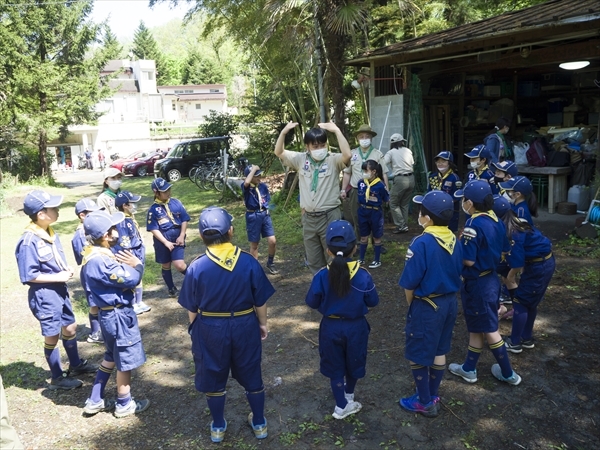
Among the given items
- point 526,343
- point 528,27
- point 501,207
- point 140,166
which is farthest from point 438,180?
point 140,166

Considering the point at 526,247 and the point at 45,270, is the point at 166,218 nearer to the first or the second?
the point at 45,270

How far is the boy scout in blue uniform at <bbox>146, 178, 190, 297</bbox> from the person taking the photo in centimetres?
598

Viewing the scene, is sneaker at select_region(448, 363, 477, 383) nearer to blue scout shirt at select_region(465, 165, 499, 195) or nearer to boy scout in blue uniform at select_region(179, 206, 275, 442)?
boy scout in blue uniform at select_region(179, 206, 275, 442)

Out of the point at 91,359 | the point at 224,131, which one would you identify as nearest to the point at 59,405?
the point at 91,359

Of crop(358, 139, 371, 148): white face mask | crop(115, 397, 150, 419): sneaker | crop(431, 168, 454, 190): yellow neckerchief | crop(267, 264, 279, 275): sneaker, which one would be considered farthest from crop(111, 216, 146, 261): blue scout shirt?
crop(431, 168, 454, 190): yellow neckerchief

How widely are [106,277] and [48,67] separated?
67.6ft

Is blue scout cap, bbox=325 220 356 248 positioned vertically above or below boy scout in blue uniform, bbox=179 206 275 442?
above

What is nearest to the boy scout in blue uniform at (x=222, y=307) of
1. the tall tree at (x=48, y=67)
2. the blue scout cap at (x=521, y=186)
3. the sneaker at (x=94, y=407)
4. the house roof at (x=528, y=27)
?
the sneaker at (x=94, y=407)

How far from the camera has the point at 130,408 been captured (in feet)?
12.6

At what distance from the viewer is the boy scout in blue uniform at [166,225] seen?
5984mm

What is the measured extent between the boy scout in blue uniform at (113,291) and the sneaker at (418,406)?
6.78 feet

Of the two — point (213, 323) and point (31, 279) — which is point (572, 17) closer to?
point (213, 323)

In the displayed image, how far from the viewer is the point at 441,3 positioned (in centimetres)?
1362

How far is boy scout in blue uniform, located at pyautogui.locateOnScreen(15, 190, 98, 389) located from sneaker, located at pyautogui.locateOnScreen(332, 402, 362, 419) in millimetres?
2436
